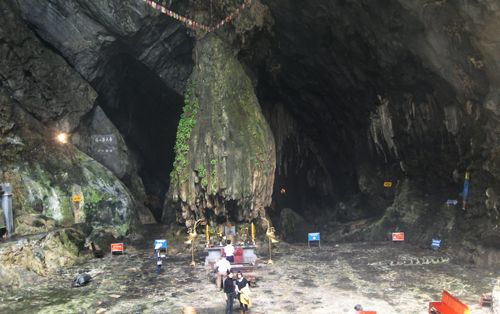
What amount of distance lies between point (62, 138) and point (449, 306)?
23.5 m

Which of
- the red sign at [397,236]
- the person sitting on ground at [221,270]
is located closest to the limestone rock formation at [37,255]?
the person sitting on ground at [221,270]

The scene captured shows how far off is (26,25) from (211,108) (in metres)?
12.3

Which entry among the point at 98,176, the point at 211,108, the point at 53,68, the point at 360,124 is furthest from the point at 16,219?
the point at 360,124

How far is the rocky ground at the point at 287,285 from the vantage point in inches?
618

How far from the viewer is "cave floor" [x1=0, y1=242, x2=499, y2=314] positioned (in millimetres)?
15680

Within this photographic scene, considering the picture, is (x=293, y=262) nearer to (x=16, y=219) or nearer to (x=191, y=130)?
(x=191, y=130)

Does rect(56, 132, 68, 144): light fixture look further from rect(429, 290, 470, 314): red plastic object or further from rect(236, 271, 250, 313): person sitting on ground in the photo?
rect(429, 290, 470, 314): red plastic object

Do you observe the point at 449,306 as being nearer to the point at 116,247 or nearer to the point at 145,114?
the point at 116,247

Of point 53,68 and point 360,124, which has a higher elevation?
point 53,68

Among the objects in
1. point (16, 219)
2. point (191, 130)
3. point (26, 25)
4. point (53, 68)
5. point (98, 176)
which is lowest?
point (16, 219)

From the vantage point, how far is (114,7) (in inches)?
1059

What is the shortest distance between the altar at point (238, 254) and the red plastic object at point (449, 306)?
8846mm

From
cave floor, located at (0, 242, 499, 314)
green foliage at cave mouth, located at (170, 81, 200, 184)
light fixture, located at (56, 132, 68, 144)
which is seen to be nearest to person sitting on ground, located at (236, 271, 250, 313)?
cave floor, located at (0, 242, 499, 314)

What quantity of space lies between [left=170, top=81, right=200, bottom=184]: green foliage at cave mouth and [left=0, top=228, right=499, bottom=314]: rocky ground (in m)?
5.30
